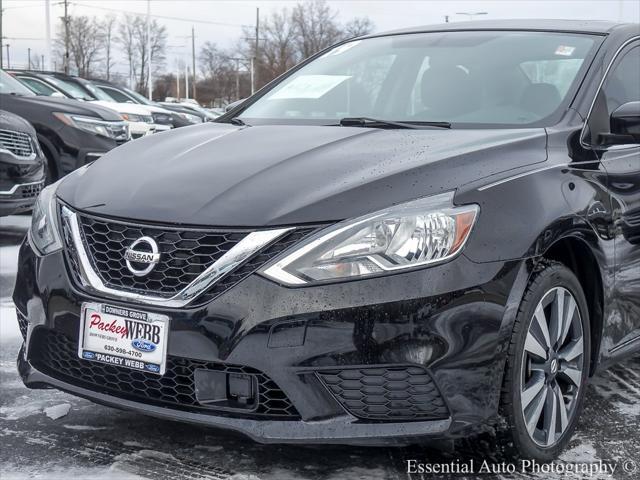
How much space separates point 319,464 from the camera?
2791mm

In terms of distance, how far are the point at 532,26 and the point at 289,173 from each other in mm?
1737

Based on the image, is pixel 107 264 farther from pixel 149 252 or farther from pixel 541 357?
pixel 541 357

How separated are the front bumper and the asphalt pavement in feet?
0.80

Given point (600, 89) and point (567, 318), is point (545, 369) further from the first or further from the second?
point (600, 89)

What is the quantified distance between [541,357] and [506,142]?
0.71 m

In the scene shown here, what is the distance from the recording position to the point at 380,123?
11.1 feet

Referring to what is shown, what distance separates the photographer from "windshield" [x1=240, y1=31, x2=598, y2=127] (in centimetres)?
341

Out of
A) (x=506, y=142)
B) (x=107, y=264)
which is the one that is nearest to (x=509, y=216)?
(x=506, y=142)

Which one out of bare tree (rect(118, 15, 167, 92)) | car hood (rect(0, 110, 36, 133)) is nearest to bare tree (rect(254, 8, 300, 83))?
bare tree (rect(118, 15, 167, 92))

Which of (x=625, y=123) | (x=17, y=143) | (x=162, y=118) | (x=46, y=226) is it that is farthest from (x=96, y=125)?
(x=162, y=118)

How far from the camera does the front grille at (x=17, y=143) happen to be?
693 cm

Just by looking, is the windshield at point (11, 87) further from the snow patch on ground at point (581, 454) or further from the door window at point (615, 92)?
the snow patch on ground at point (581, 454)

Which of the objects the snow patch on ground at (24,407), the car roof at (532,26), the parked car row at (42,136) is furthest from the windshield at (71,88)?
the snow patch on ground at (24,407)

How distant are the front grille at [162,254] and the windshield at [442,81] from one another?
1186 mm
